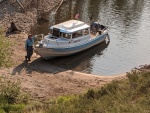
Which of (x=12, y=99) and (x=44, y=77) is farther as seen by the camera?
(x=44, y=77)

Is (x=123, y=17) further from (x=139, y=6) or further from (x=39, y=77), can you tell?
(x=39, y=77)

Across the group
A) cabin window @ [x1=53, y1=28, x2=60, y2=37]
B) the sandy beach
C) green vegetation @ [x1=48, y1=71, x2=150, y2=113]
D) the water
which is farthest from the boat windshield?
green vegetation @ [x1=48, y1=71, x2=150, y2=113]

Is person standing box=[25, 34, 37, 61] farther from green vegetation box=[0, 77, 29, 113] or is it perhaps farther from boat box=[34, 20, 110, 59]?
green vegetation box=[0, 77, 29, 113]

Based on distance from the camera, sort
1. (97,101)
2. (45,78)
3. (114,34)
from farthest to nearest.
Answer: (114,34)
(45,78)
(97,101)

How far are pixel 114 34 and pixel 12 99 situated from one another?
21169 mm

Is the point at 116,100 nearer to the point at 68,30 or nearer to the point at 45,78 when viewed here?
the point at 45,78

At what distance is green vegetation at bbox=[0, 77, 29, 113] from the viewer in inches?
699

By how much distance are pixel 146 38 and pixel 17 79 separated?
1931cm

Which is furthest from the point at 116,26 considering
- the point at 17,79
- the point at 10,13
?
the point at 17,79

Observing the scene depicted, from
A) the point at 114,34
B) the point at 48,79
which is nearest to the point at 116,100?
the point at 48,79

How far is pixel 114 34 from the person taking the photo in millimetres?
37719

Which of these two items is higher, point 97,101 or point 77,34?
point 97,101

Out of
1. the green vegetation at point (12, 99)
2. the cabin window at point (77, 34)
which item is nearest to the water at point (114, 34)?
the cabin window at point (77, 34)

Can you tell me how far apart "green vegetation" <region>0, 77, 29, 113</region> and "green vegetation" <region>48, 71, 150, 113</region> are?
175 cm
